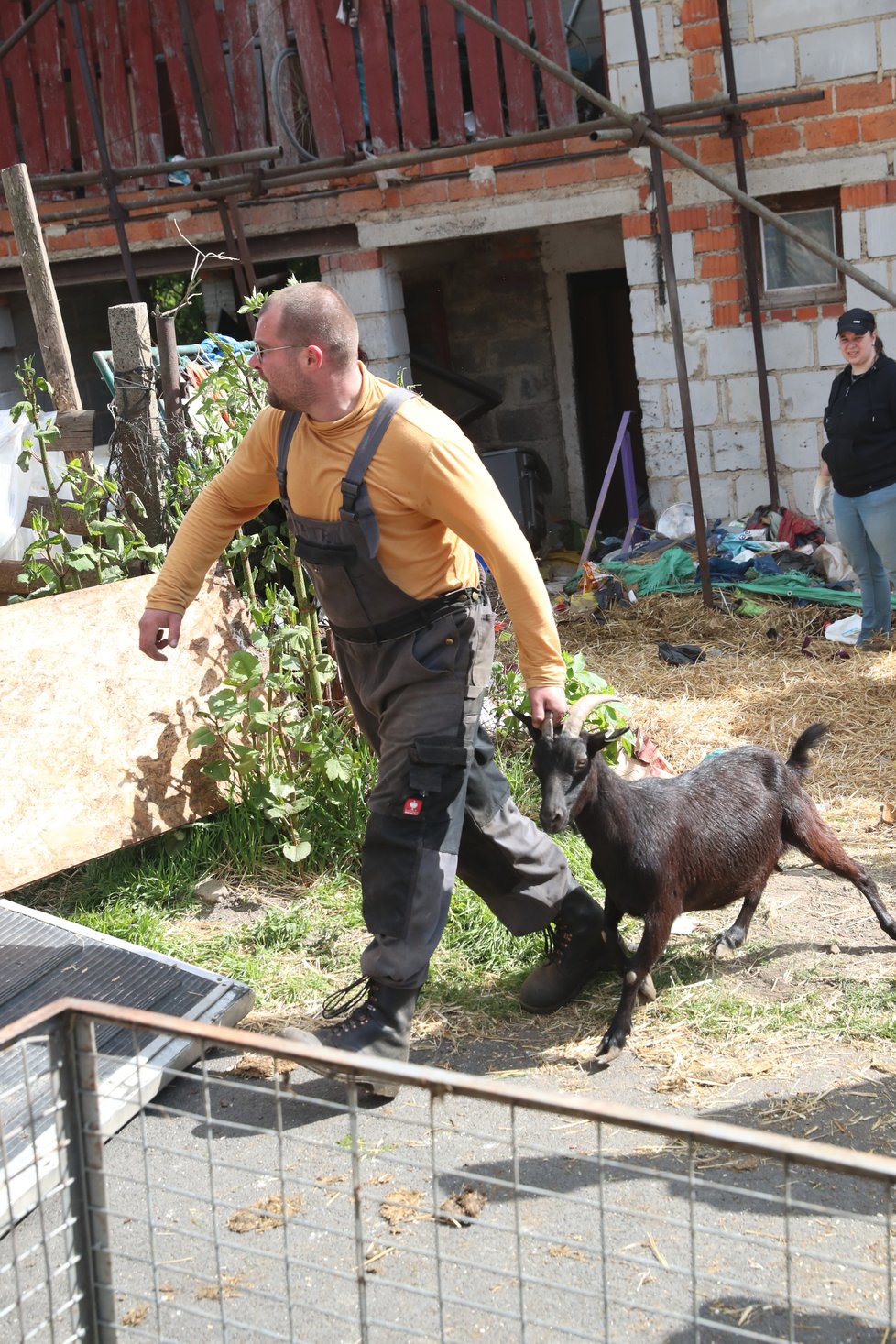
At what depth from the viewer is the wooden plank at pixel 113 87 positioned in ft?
36.6

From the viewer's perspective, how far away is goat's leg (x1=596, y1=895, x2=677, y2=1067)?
4047mm

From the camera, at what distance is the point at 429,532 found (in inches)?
151

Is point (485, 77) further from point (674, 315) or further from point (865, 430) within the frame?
point (865, 430)

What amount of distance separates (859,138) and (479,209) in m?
2.86

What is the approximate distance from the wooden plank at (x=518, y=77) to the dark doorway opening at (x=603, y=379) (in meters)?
2.52

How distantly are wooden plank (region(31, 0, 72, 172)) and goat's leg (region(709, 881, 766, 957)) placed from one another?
31.4 ft

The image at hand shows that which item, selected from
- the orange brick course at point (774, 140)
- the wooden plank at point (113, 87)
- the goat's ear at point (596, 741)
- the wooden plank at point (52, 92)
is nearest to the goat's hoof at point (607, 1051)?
the goat's ear at point (596, 741)

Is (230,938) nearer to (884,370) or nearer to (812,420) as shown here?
(884,370)

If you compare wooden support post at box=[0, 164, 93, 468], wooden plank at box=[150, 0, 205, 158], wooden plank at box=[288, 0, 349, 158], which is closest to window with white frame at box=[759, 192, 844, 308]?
wooden plank at box=[288, 0, 349, 158]

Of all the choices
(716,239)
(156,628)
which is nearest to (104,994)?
(156,628)

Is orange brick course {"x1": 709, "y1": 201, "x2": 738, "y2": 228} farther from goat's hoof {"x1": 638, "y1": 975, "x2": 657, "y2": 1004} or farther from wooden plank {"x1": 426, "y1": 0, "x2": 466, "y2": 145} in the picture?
goat's hoof {"x1": 638, "y1": 975, "x2": 657, "y2": 1004}

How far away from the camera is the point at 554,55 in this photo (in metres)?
9.83

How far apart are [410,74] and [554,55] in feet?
3.90

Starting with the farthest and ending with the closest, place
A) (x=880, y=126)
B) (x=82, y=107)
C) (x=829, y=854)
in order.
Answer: (x=82, y=107) → (x=880, y=126) → (x=829, y=854)
